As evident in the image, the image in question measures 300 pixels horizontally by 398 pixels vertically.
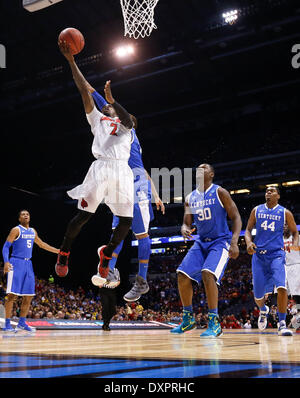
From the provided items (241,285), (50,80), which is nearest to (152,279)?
(241,285)

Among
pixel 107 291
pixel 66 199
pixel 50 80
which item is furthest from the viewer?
pixel 66 199

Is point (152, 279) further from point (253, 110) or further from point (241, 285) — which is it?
point (253, 110)

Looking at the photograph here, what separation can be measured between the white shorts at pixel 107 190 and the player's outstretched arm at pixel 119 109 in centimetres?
41

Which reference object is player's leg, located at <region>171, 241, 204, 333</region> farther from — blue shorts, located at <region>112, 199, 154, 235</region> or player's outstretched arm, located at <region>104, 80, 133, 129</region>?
player's outstretched arm, located at <region>104, 80, 133, 129</region>

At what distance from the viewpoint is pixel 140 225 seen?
497cm

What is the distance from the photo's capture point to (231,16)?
16.4 metres

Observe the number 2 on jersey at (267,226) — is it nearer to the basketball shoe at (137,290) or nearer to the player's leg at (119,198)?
the basketball shoe at (137,290)

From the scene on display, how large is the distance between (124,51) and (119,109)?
48.4 ft

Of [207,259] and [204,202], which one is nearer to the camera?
[207,259]

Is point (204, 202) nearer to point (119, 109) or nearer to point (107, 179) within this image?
point (107, 179)

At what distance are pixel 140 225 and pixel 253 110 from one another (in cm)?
1853

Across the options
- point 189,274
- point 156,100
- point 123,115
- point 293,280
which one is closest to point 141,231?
point 189,274

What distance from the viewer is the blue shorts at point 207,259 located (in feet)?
15.2
